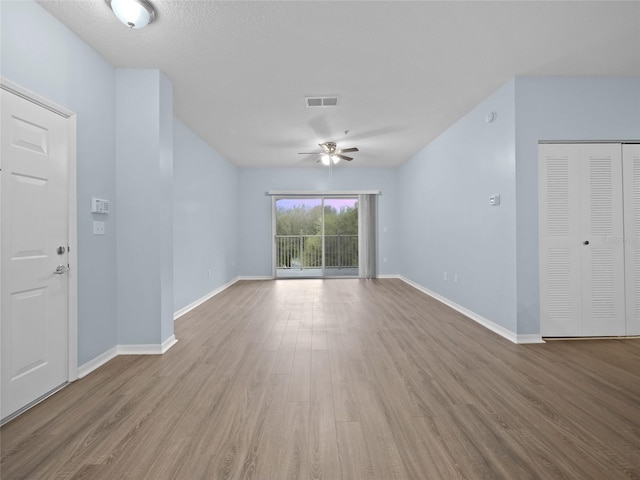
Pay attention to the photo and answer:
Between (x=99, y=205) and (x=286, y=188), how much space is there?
517 cm

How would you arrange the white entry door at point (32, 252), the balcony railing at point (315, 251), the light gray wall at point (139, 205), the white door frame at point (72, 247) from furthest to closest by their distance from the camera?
the balcony railing at point (315, 251)
the light gray wall at point (139, 205)
the white door frame at point (72, 247)
the white entry door at point (32, 252)

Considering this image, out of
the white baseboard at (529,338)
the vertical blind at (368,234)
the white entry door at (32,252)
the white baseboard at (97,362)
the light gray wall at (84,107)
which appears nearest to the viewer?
the white entry door at (32,252)

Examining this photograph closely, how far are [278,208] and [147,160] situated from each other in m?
5.05

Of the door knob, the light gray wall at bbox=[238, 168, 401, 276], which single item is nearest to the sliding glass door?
the light gray wall at bbox=[238, 168, 401, 276]

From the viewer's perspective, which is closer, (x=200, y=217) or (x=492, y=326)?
(x=492, y=326)

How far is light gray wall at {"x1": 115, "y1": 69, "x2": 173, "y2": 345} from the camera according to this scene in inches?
120

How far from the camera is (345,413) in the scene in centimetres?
200

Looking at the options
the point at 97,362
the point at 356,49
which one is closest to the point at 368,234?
the point at 356,49

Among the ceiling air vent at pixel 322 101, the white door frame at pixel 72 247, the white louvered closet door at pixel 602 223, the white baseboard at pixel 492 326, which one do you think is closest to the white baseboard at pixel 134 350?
the white door frame at pixel 72 247

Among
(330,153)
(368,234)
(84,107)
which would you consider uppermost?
(330,153)

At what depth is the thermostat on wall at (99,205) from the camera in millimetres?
2734

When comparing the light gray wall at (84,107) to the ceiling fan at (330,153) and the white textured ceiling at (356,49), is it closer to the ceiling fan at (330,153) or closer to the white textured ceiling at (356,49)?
the white textured ceiling at (356,49)

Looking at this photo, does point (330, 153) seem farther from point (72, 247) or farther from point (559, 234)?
point (72, 247)

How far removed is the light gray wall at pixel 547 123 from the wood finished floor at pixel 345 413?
69 centimetres
